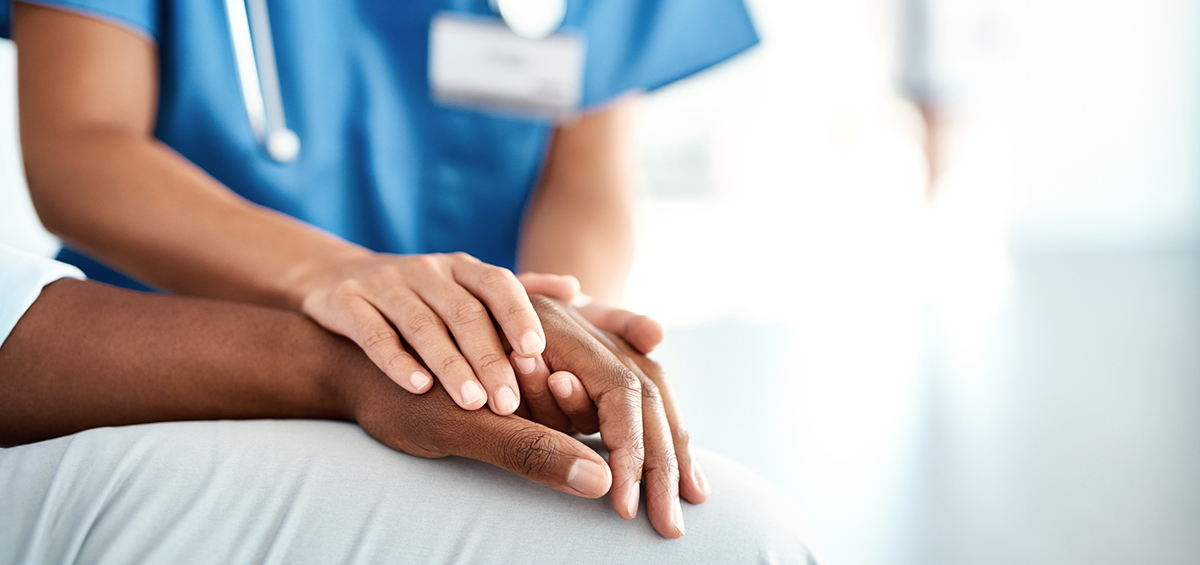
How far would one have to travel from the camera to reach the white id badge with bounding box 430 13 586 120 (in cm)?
100

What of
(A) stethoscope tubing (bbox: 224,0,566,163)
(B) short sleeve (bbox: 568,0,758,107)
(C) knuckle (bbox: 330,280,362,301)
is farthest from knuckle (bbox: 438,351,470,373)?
(B) short sleeve (bbox: 568,0,758,107)

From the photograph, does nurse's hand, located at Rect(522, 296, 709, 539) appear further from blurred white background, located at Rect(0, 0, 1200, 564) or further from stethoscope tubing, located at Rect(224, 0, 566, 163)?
blurred white background, located at Rect(0, 0, 1200, 564)

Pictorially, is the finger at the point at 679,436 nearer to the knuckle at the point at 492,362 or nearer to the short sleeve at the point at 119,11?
the knuckle at the point at 492,362

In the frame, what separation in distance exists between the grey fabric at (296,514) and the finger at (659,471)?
11 millimetres

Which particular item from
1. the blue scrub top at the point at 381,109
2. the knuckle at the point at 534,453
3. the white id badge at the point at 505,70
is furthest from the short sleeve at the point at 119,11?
the knuckle at the point at 534,453

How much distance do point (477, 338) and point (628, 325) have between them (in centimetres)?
14

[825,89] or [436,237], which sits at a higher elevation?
[825,89]

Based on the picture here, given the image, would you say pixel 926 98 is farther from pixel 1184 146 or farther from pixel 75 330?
pixel 75 330

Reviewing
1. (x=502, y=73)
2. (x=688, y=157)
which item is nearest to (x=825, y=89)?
(x=688, y=157)

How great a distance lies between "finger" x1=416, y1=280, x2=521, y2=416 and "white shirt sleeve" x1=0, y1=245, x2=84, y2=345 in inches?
10.4

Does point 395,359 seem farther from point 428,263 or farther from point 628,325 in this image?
point 628,325

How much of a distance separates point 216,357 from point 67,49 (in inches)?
18.3

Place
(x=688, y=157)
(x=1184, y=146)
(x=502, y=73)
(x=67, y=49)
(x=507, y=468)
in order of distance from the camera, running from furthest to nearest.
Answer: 1. (x=1184, y=146)
2. (x=688, y=157)
3. (x=502, y=73)
4. (x=67, y=49)
5. (x=507, y=468)

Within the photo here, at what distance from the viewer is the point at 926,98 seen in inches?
193
